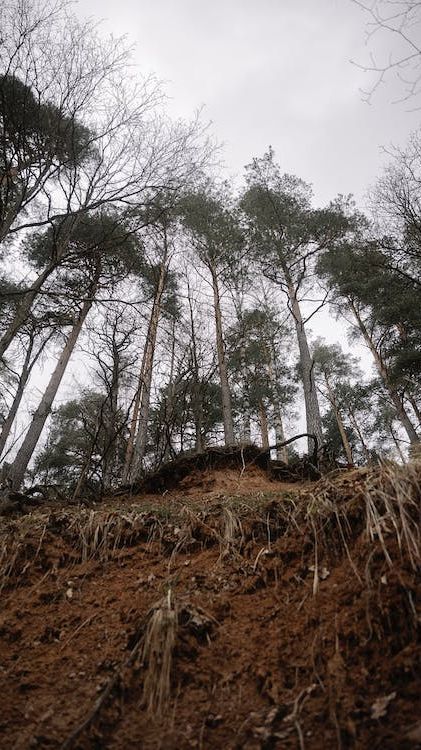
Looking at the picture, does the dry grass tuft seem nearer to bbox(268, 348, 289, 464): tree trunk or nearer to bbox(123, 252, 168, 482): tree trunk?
bbox(123, 252, 168, 482): tree trunk

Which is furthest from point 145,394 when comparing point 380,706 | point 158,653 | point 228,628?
point 380,706

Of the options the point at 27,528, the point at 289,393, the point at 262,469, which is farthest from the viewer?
the point at 289,393

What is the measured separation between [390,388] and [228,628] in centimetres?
1279

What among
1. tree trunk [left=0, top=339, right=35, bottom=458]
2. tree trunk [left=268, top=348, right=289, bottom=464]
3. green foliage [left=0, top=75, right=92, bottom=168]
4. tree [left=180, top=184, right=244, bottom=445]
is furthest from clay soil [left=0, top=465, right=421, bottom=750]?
tree trunk [left=268, top=348, right=289, bottom=464]

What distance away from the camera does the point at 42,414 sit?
9859 mm

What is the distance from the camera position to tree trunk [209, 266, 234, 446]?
10344 millimetres

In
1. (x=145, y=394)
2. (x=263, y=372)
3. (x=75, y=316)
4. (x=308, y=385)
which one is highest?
(x=263, y=372)

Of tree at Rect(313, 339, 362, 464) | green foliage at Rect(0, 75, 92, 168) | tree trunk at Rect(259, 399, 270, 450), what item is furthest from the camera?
tree at Rect(313, 339, 362, 464)

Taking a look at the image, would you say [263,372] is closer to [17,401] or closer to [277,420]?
[277,420]

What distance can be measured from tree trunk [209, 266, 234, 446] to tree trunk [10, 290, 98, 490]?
12.8 feet

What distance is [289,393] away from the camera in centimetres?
1659

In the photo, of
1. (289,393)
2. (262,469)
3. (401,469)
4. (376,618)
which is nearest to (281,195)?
(289,393)

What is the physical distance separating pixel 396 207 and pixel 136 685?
11786 millimetres

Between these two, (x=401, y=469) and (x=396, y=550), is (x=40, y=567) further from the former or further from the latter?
(x=401, y=469)
